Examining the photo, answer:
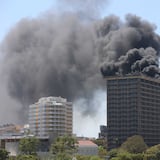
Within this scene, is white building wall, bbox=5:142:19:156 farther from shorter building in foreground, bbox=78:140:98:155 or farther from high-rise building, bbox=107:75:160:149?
high-rise building, bbox=107:75:160:149

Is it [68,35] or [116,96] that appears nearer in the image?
[116,96]

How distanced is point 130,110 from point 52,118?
76.3 ft

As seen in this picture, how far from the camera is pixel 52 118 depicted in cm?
15300

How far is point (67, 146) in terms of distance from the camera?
101188mm

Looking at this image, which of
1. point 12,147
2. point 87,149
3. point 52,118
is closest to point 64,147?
point 12,147

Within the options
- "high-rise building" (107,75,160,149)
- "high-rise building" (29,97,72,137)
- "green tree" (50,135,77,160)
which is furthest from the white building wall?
"high-rise building" (107,75,160,149)

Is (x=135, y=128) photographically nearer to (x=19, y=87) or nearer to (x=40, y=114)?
(x=40, y=114)

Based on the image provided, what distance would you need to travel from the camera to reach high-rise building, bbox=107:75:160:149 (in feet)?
482

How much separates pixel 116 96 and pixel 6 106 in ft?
169

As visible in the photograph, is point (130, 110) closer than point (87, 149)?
No

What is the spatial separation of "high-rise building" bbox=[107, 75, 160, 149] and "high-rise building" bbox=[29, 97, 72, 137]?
13150 mm

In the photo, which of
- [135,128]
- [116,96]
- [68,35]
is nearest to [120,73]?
[116,96]

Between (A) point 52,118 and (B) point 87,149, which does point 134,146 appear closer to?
(B) point 87,149

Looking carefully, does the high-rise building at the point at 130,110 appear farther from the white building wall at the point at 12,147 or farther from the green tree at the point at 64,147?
the green tree at the point at 64,147
